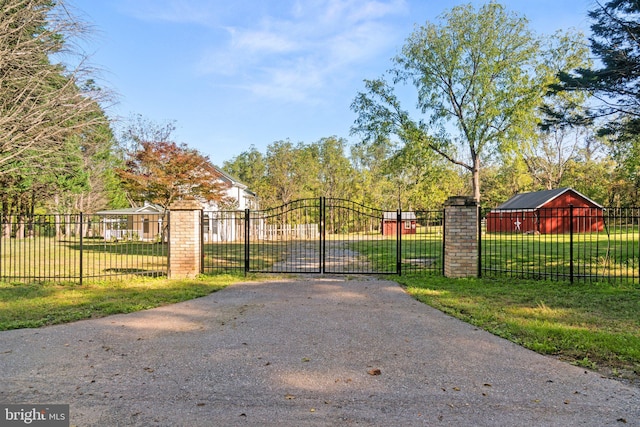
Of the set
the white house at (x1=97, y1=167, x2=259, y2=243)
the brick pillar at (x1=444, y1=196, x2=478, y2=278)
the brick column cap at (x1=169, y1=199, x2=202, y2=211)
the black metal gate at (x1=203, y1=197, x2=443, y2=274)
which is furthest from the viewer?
the white house at (x1=97, y1=167, x2=259, y2=243)

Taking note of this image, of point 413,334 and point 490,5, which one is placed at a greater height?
point 490,5

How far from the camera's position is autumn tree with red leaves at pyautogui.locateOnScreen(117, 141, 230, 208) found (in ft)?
69.6

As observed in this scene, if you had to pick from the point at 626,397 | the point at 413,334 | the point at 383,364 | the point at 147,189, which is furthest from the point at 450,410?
the point at 147,189

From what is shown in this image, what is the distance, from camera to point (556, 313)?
612 centimetres

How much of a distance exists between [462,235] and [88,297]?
8.23m

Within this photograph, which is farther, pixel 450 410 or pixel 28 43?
pixel 28 43

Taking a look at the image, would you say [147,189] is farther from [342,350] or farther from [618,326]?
[618,326]

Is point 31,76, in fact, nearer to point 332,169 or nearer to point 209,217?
point 209,217

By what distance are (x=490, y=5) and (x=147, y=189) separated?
24269mm

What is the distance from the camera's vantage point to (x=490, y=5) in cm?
2495

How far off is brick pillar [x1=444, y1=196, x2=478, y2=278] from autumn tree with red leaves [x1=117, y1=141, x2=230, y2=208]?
1624cm

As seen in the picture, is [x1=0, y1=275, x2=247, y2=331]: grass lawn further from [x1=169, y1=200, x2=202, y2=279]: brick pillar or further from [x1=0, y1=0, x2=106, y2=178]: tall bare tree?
[x1=0, y1=0, x2=106, y2=178]: tall bare tree

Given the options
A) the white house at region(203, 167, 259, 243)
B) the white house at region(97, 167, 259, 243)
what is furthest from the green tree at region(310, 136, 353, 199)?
the white house at region(97, 167, 259, 243)

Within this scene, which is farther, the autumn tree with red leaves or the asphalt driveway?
the autumn tree with red leaves
